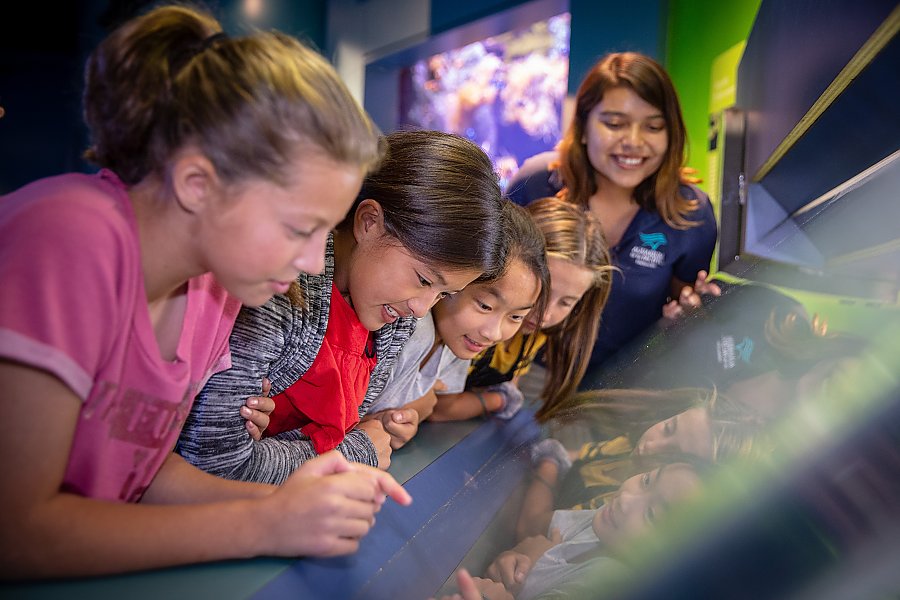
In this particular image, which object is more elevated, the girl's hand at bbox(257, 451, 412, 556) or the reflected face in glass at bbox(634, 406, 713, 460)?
the reflected face in glass at bbox(634, 406, 713, 460)

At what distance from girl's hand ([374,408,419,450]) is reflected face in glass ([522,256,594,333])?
34 cm

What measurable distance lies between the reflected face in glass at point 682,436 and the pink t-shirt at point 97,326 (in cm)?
43

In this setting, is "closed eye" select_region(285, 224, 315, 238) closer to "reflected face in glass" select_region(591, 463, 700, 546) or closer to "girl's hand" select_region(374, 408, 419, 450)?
"reflected face in glass" select_region(591, 463, 700, 546)

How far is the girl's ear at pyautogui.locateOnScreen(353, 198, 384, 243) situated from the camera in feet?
2.91

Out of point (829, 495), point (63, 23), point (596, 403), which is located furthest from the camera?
point (63, 23)

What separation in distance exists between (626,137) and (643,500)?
3.65 ft

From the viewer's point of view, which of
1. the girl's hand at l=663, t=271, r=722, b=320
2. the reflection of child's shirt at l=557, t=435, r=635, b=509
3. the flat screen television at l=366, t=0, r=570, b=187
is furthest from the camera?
the flat screen television at l=366, t=0, r=570, b=187

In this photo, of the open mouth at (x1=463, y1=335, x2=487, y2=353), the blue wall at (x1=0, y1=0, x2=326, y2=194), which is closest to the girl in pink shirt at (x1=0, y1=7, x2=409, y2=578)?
the open mouth at (x1=463, y1=335, x2=487, y2=353)

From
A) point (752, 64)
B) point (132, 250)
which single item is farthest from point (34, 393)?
point (752, 64)

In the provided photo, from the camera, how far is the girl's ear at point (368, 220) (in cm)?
89

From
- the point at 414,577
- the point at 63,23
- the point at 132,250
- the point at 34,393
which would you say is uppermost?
the point at 63,23

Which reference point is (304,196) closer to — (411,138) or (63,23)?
(411,138)

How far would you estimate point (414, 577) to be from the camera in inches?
23.0

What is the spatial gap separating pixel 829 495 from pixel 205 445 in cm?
59
